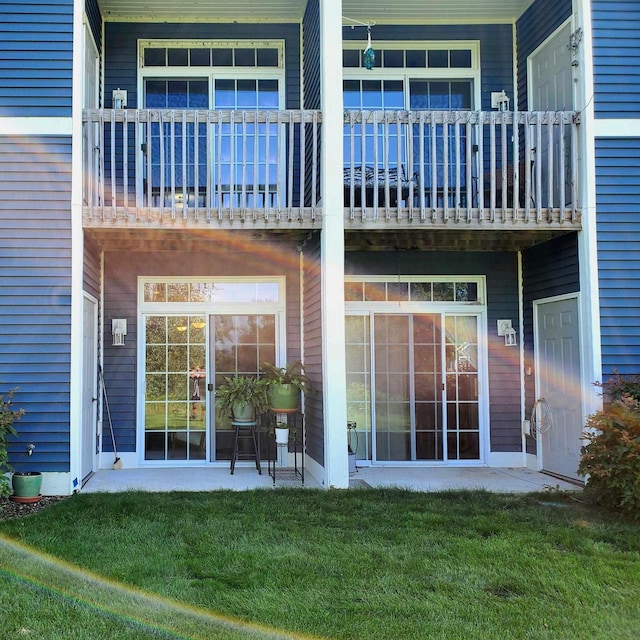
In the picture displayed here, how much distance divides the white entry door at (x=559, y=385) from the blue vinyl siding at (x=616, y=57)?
188 cm

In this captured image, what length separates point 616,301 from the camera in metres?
5.64

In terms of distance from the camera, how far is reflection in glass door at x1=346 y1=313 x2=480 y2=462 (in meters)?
6.99

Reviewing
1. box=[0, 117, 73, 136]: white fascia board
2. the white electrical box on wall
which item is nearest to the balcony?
box=[0, 117, 73, 136]: white fascia board

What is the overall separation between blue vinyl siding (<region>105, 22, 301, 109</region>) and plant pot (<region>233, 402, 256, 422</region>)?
3388 mm

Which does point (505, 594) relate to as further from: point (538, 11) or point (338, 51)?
point (538, 11)

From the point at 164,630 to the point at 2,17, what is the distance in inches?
212

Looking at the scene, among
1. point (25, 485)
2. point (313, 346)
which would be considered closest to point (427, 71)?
point (313, 346)

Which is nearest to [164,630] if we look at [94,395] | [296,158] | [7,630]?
[7,630]

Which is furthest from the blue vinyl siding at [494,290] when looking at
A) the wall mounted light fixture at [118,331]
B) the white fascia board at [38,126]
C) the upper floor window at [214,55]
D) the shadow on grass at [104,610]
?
the shadow on grass at [104,610]

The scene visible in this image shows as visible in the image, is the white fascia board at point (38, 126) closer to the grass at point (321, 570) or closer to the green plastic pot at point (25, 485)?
the green plastic pot at point (25, 485)

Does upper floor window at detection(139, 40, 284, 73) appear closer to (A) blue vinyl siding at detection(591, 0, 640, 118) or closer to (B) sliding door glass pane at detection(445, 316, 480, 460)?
(A) blue vinyl siding at detection(591, 0, 640, 118)

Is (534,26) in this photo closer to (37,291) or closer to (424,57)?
(424,57)

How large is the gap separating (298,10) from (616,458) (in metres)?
5.55

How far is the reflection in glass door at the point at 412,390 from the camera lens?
6992 mm
